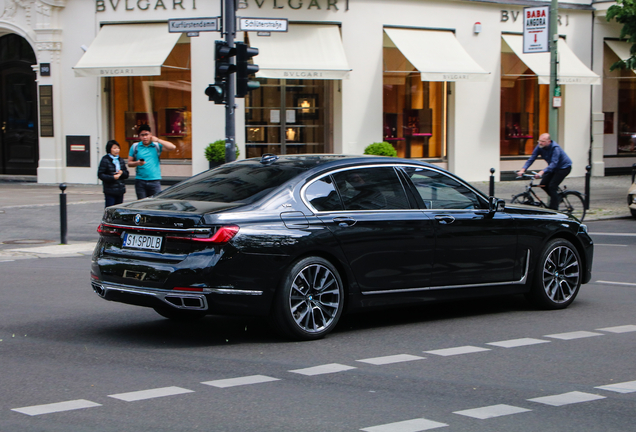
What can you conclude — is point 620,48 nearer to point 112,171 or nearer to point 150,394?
point 112,171

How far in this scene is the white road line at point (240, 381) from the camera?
579 centimetres

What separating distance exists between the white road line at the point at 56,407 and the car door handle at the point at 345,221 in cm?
272

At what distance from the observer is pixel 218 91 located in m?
15.2

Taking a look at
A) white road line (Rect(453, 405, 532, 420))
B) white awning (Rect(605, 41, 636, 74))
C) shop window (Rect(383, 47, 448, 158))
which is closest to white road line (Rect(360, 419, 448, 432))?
white road line (Rect(453, 405, 532, 420))

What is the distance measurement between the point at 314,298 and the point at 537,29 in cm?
1419

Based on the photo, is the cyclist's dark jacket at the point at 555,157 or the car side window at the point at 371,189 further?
the cyclist's dark jacket at the point at 555,157

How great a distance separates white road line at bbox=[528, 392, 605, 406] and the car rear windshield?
2.76 meters

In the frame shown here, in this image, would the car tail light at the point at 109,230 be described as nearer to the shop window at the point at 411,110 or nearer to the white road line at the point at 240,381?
the white road line at the point at 240,381

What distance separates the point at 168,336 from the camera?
7.41 m

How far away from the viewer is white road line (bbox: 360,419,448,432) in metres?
4.81

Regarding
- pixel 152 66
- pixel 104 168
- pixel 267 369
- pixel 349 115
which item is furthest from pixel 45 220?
pixel 267 369

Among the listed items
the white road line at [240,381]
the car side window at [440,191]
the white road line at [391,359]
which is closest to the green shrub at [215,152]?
the car side window at [440,191]

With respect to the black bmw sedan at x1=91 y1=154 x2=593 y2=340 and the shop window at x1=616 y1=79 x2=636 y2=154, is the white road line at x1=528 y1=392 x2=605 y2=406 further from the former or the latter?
the shop window at x1=616 y1=79 x2=636 y2=154

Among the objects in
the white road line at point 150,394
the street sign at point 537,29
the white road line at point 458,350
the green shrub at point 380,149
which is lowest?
the white road line at point 458,350
